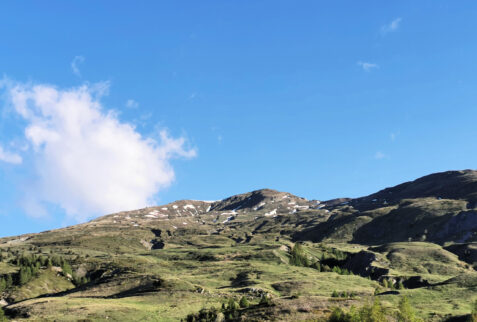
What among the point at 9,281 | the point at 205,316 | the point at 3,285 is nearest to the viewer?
the point at 205,316

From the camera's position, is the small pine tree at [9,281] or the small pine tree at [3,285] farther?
the small pine tree at [9,281]

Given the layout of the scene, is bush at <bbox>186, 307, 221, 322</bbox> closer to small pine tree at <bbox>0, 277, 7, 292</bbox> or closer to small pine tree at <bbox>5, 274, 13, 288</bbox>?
small pine tree at <bbox>0, 277, 7, 292</bbox>

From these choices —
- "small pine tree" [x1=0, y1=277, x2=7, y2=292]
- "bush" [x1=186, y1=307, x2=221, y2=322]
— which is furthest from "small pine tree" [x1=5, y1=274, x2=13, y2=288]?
"bush" [x1=186, y1=307, x2=221, y2=322]

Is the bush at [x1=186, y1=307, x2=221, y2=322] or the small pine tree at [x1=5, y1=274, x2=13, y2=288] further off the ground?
the small pine tree at [x1=5, y1=274, x2=13, y2=288]

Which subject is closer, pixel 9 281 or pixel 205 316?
pixel 205 316

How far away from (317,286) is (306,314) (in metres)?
53.8

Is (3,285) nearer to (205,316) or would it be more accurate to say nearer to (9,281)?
(9,281)

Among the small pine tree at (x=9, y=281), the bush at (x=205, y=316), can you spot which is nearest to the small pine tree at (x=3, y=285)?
the small pine tree at (x=9, y=281)

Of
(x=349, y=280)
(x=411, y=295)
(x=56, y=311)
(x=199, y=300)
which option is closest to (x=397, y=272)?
(x=349, y=280)

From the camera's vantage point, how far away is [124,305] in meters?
105

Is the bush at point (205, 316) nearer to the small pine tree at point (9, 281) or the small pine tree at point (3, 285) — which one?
the small pine tree at point (3, 285)

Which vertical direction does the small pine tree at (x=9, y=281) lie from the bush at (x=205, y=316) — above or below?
above

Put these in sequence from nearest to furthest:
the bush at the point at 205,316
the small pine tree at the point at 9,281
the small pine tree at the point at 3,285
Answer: the bush at the point at 205,316 → the small pine tree at the point at 3,285 → the small pine tree at the point at 9,281

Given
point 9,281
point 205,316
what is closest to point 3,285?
point 9,281
